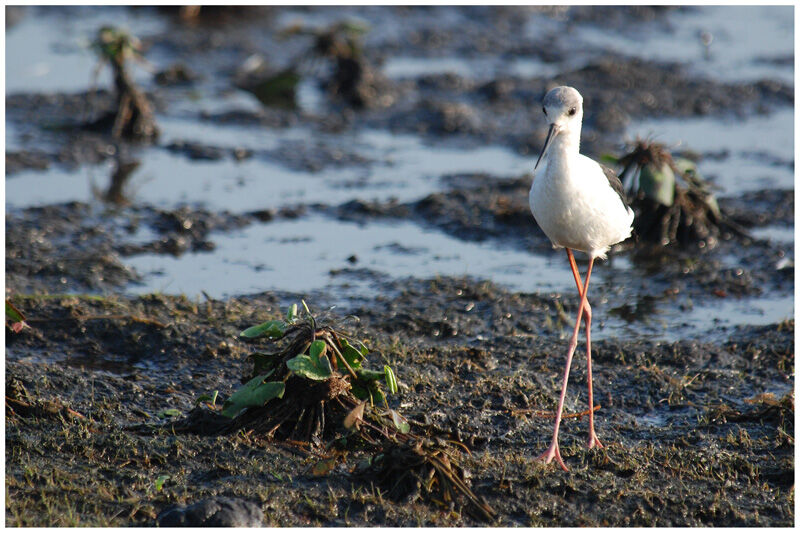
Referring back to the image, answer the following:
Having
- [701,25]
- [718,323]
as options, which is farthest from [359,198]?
[701,25]

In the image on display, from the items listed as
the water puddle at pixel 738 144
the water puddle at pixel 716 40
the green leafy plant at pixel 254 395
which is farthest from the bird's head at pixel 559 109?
the water puddle at pixel 716 40

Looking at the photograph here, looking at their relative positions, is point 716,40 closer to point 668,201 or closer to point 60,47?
point 668,201

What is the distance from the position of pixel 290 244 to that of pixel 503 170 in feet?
7.45

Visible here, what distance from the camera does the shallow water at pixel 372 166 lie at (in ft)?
20.9

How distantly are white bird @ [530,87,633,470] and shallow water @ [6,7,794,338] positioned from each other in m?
1.52

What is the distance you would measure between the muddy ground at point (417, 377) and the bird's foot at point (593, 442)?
0.14ft

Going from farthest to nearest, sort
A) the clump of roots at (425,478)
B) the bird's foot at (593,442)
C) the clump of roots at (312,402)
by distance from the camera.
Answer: the bird's foot at (593,442) < the clump of roots at (312,402) < the clump of roots at (425,478)

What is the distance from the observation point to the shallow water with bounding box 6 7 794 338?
250 inches

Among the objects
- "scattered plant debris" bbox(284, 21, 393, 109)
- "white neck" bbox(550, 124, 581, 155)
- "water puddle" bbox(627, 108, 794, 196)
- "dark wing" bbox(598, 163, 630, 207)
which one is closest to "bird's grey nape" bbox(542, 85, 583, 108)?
"white neck" bbox(550, 124, 581, 155)

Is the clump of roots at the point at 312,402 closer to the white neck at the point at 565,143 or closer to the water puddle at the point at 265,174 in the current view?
the white neck at the point at 565,143

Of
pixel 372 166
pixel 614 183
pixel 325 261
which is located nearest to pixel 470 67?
pixel 372 166

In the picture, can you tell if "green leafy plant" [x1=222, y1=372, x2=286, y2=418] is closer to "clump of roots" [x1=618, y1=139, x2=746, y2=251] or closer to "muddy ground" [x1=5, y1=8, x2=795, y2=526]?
"muddy ground" [x1=5, y1=8, x2=795, y2=526]

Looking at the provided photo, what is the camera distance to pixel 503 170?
839 cm

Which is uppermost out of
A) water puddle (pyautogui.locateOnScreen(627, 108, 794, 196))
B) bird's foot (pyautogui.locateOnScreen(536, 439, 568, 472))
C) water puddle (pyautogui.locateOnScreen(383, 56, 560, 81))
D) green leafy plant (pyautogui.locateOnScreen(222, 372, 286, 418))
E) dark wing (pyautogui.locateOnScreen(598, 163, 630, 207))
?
water puddle (pyautogui.locateOnScreen(383, 56, 560, 81))
